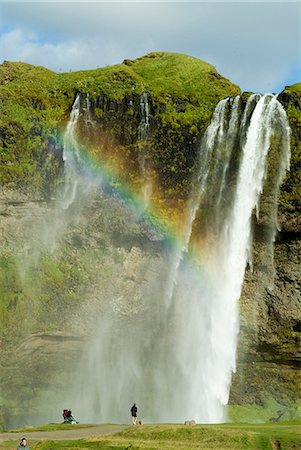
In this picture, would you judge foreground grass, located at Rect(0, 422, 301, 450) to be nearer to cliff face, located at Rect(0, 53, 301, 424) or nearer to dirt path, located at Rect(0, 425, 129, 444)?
dirt path, located at Rect(0, 425, 129, 444)

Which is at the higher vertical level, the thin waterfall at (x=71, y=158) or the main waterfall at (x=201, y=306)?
the thin waterfall at (x=71, y=158)

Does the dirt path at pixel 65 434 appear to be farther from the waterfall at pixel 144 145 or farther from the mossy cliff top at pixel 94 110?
the mossy cliff top at pixel 94 110

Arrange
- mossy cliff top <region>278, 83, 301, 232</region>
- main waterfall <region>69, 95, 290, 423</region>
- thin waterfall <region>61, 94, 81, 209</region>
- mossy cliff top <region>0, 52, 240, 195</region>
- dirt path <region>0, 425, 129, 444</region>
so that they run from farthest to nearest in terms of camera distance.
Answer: thin waterfall <region>61, 94, 81, 209</region>, mossy cliff top <region>0, 52, 240, 195</region>, main waterfall <region>69, 95, 290, 423</region>, mossy cliff top <region>278, 83, 301, 232</region>, dirt path <region>0, 425, 129, 444</region>

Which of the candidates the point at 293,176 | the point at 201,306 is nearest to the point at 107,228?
the point at 201,306

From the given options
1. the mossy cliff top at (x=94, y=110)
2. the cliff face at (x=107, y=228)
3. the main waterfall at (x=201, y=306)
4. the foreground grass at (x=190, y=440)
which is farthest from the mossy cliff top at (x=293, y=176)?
the foreground grass at (x=190, y=440)

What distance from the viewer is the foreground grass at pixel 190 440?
28.5 metres

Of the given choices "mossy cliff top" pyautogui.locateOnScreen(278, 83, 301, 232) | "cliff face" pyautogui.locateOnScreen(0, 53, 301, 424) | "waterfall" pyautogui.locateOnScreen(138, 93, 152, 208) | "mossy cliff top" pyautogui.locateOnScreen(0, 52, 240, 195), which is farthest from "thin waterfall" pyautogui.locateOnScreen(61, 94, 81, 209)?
"mossy cliff top" pyautogui.locateOnScreen(278, 83, 301, 232)

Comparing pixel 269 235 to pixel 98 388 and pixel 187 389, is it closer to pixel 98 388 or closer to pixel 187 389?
pixel 187 389

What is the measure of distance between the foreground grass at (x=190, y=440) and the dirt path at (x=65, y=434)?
199 cm

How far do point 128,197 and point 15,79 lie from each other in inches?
742

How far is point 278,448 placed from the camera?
27953mm

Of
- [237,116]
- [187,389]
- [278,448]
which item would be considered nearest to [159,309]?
[187,389]

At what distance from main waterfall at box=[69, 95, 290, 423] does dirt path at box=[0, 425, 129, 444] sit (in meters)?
14.4

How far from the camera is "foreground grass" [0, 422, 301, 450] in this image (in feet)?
93.4
